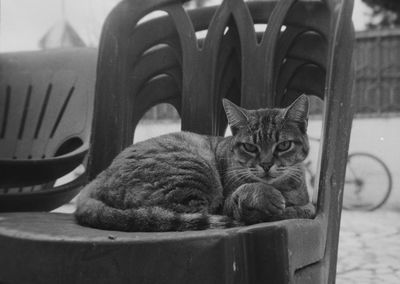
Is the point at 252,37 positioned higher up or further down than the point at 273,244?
higher up

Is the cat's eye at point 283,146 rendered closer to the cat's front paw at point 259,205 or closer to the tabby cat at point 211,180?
the tabby cat at point 211,180

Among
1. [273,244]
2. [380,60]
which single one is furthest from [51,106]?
[380,60]

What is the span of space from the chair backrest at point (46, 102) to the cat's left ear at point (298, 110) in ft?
2.43

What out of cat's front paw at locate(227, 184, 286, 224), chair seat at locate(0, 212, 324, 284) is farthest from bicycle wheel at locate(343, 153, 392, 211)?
chair seat at locate(0, 212, 324, 284)

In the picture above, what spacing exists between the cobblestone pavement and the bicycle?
7.9 inches

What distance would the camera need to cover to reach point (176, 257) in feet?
2.79

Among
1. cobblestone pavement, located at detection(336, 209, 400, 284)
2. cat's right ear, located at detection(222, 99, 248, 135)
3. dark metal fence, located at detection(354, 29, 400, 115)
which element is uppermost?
dark metal fence, located at detection(354, 29, 400, 115)

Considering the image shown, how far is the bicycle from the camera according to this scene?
457 cm

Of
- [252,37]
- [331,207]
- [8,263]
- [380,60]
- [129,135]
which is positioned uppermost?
[380,60]

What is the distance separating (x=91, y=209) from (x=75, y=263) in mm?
260

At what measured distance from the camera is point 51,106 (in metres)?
1.84

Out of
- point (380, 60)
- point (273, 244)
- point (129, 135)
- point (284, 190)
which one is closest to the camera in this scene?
point (273, 244)

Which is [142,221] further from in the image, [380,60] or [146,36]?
[380,60]

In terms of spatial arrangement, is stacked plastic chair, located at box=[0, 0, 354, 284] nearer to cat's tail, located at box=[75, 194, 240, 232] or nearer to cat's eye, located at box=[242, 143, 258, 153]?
cat's tail, located at box=[75, 194, 240, 232]
